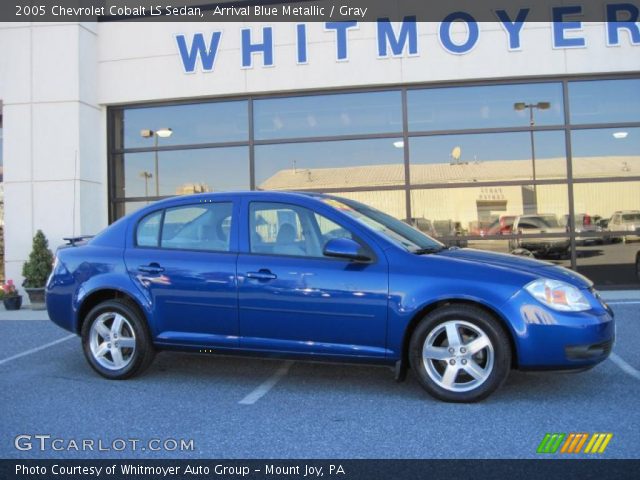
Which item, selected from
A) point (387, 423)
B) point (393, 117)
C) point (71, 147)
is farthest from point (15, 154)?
point (387, 423)

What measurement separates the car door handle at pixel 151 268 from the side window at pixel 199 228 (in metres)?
0.20

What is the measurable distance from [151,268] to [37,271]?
6.38 m

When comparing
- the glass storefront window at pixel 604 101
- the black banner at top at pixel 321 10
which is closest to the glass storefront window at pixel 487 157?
the glass storefront window at pixel 604 101

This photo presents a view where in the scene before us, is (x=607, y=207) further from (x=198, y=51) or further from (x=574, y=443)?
(x=574, y=443)

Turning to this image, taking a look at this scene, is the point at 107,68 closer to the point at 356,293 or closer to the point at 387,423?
the point at 356,293

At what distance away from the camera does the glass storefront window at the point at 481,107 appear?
34.8ft

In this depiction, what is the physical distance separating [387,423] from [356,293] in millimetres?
926

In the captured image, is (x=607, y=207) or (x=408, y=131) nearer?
(x=607, y=207)

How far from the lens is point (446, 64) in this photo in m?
10.4

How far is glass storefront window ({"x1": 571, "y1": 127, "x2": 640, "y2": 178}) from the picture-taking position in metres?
10.5

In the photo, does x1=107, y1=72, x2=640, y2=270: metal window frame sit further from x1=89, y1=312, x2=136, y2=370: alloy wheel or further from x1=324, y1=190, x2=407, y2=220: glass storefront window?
x1=89, y1=312, x2=136, y2=370: alloy wheel
